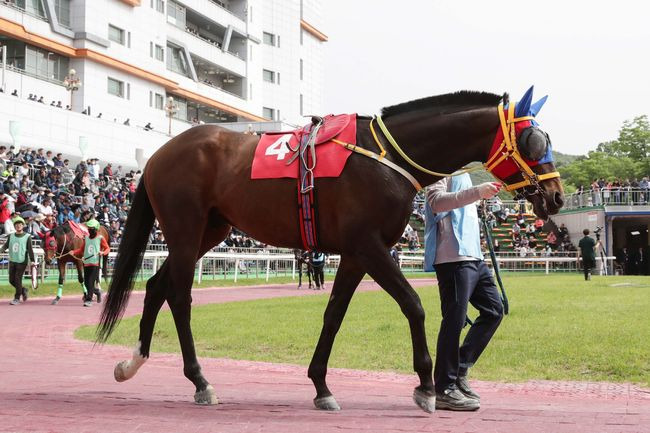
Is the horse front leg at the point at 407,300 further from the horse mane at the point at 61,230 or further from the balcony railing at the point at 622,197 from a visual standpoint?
the balcony railing at the point at 622,197

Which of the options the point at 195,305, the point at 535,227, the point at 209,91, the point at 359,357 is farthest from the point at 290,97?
the point at 359,357

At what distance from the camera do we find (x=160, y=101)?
46188mm

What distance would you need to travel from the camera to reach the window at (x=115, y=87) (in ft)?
136

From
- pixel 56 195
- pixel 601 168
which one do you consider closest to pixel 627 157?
pixel 601 168

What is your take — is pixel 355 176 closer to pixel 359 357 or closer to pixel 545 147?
pixel 545 147

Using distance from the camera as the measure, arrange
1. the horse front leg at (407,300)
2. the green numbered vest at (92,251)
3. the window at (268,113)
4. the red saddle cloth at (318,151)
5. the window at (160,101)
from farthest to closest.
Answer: the window at (268,113), the window at (160,101), the green numbered vest at (92,251), the red saddle cloth at (318,151), the horse front leg at (407,300)

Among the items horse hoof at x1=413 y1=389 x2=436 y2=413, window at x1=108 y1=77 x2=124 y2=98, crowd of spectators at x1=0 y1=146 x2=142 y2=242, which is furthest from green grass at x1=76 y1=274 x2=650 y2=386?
window at x1=108 y1=77 x2=124 y2=98

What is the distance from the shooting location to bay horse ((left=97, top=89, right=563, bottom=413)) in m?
5.00

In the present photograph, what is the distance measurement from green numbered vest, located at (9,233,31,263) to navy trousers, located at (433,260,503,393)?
1283cm

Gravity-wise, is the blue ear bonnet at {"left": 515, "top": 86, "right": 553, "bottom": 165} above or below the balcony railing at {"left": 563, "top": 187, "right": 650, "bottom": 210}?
below

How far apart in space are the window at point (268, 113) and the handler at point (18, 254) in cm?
4386

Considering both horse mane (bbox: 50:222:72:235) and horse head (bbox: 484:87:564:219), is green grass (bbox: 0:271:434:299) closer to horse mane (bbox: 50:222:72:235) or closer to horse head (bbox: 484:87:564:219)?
horse mane (bbox: 50:222:72:235)

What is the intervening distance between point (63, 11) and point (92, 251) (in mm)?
25990

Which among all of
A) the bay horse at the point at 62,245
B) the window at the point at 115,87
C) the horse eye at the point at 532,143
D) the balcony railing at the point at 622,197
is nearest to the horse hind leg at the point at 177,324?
the horse eye at the point at 532,143
